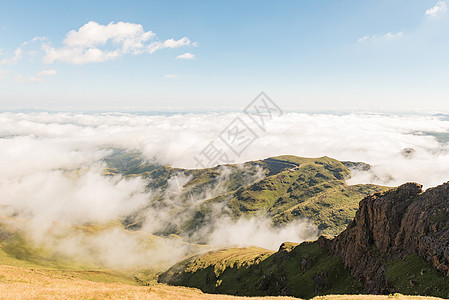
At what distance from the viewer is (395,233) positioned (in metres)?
104

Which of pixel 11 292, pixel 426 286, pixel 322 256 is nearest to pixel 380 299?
pixel 426 286

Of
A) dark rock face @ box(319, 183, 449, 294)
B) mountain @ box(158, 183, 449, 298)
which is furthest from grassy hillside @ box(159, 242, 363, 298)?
dark rock face @ box(319, 183, 449, 294)

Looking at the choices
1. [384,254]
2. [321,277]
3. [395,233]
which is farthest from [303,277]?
[395,233]

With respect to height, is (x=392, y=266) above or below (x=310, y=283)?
above

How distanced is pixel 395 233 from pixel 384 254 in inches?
450

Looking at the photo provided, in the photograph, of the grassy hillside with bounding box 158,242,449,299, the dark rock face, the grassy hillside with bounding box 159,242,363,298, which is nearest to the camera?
the grassy hillside with bounding box 158,242,449,299

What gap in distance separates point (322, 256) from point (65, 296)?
16087 cm

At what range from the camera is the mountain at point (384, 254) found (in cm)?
7462

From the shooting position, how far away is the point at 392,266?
90.9 metres

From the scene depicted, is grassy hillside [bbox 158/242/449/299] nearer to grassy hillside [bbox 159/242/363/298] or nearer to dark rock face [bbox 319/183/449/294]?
grassy hillside [bbox 159/242/363/298]

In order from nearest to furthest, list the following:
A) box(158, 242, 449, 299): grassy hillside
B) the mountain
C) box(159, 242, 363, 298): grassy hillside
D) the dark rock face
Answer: box(158, 242, 449, 299): grassy hillside < the mountain < the dark rock face < box(159, 242, 363, 298): grassy hillside

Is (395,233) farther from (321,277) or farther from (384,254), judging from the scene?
(321,277)

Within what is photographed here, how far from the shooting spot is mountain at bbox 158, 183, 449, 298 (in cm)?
7462

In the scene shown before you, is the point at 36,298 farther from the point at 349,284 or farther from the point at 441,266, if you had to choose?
the point at 349,284
